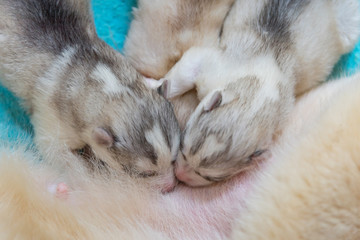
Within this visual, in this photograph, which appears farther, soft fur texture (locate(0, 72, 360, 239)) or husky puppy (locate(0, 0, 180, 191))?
husky puppy (locate(0, 0, 180, 191))

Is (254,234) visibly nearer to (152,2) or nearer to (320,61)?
(320,61)

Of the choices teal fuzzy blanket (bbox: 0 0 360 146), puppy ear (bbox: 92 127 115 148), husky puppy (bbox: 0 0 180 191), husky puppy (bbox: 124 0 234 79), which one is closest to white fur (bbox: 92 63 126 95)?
husky puppy (bbox: 0 0 180 191)

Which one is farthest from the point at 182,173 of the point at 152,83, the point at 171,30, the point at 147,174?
the point at 171,30

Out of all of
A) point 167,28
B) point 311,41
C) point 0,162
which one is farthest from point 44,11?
point 311,41

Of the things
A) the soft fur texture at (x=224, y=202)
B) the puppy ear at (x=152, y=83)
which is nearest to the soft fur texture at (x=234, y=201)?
the soft fur texture at (x=224, y=202)

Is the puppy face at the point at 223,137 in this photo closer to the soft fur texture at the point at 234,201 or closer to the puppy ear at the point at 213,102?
the puppy ear at the point at 213,102

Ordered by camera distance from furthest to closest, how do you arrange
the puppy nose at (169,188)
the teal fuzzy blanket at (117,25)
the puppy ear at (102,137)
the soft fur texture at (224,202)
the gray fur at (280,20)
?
the teal fuzzy blanket at (117,25) < the gray fur at (280,20) < the puppy nose at (169,188) < the puppy ear at (102,137) < the soft fur texture at (224,202)

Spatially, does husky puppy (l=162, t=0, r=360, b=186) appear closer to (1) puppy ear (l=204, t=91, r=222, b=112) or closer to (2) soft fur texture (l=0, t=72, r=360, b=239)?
(1) puppy ear (l=204, t=91, r=222, b=112)
